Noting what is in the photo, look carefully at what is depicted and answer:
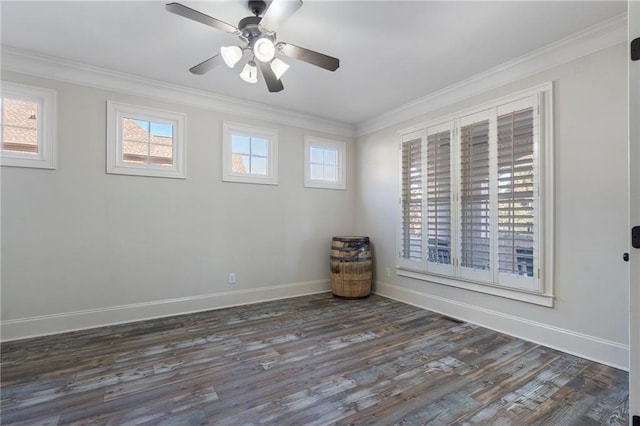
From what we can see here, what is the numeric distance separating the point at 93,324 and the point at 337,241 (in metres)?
2.92

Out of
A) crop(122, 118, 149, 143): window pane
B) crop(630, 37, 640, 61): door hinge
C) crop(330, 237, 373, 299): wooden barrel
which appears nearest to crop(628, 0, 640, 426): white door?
crop(630, 37, 640, 61): door hinge

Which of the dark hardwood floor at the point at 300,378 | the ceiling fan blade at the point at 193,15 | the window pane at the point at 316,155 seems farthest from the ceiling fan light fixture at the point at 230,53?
the window pane at the point at 316,155

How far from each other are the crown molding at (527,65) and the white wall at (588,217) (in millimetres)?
62

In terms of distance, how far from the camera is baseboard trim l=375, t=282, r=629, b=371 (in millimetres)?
2334

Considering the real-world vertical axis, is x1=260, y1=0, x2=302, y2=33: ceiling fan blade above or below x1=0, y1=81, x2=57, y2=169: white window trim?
above

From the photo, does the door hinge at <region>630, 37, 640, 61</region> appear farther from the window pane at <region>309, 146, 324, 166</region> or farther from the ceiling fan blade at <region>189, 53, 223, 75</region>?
the window pane at <region>309, 146, 324, 166</region>

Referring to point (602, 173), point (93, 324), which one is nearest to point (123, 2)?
point (93, 324)

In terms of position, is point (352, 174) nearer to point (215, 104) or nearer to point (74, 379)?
point (215, 104)

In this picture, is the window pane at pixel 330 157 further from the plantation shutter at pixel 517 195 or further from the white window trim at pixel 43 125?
the white window trim at pixel 43 125

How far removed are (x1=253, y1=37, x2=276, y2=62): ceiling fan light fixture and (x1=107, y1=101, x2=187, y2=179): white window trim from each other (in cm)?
184

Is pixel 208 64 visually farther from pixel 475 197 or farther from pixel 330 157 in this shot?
pixel 475 197

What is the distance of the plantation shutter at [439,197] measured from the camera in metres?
3.57

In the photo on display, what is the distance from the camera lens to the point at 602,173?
2.42 m

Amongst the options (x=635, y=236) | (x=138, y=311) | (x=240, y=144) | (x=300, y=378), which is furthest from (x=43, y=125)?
(x=635, y=236)
